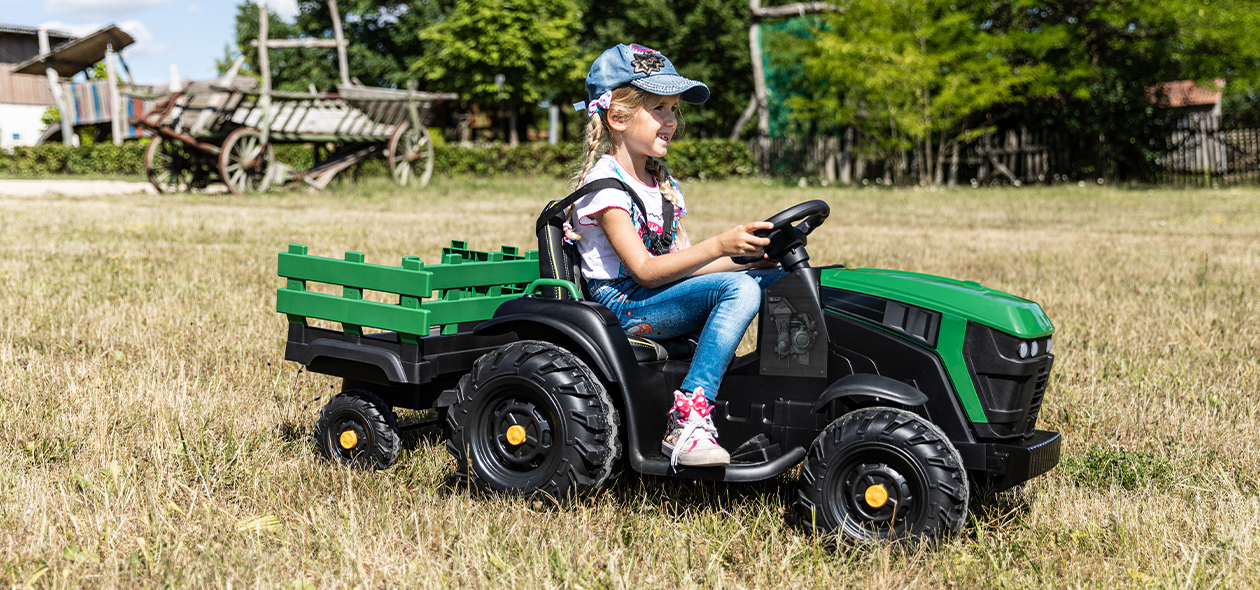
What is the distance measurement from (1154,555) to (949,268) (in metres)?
5.84

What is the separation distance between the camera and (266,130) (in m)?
16.9

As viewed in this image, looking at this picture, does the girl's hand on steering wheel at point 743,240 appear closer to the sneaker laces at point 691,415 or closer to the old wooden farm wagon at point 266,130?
the sneaker laces at point 691,415

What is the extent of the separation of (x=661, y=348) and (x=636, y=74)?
2.92ft

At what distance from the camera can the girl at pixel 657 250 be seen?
9.43 ft

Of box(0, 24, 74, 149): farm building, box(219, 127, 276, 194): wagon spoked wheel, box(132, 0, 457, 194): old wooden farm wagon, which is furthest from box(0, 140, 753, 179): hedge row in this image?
box(0, 24, 74, 149): farm building

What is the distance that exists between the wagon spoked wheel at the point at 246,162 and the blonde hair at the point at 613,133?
1472cm

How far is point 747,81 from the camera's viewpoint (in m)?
47.2

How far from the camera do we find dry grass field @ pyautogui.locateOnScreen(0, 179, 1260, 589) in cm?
255

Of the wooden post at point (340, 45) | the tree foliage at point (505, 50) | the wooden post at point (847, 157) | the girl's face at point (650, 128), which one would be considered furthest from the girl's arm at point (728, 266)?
the tree foliage at point (505, 50)

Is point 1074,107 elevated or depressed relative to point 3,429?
elevated

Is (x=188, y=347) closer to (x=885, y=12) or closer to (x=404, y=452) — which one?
(x=404, y=452)

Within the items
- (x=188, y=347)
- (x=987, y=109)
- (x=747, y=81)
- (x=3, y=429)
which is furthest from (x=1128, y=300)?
(x=747, y=81)

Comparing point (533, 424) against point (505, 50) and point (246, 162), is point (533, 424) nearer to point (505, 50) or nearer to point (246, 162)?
point (246, 162)

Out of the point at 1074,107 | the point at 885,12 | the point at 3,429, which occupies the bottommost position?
the point at 3,429
